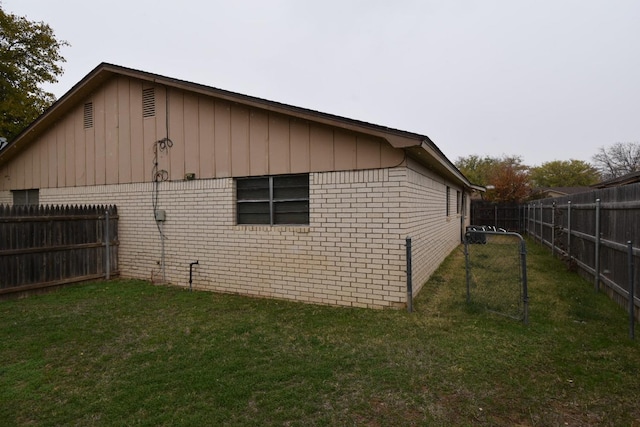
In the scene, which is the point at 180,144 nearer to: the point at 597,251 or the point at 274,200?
the point at 274,200

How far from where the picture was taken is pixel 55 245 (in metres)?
7.55

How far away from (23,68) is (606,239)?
26029 millimetres

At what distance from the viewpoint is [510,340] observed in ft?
14.0

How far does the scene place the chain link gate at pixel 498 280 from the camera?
4.87 meters

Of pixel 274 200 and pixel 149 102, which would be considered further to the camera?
pixel 149 102

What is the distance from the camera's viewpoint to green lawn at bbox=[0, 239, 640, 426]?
2881 mm

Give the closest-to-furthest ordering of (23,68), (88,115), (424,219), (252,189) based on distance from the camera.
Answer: (252,189) → (424,219) → (88,115) → (23,68)

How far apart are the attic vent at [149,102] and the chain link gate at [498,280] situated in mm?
7049

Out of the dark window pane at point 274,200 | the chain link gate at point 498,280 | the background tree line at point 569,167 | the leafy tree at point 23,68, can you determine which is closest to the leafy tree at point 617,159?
the background tree line at point 569,167

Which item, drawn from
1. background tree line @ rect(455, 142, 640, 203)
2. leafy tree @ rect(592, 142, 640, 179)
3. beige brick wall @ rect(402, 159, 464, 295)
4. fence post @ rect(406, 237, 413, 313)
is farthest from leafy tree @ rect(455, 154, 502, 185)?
fence post @ rect(406, 237, 413, 313)

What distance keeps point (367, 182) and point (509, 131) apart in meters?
47.0

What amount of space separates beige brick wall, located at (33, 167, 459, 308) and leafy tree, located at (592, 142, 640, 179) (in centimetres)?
5495

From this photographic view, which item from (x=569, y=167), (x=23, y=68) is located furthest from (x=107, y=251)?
(x=569, y=167)

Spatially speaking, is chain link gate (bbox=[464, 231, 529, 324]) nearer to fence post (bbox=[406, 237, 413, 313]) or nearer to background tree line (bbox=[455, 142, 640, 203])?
fence post (bbox=[406, 237, 413, 313])
